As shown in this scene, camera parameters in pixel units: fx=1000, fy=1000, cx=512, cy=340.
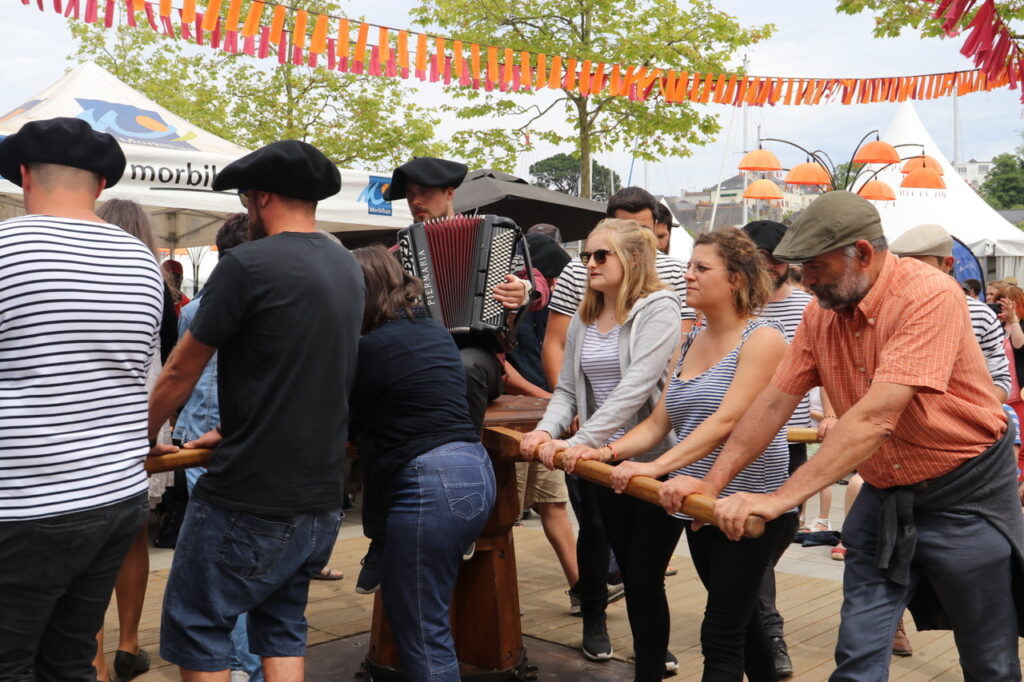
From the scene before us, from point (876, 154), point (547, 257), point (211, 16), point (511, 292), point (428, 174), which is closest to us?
point (511, 292)

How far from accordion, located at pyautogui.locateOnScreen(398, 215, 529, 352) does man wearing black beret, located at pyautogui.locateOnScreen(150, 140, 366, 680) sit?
0.93 meters

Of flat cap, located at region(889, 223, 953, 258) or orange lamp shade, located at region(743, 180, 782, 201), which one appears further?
orange lamp shade, located at region(743, 180, 782, 201)

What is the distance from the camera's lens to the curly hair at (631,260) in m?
3.97

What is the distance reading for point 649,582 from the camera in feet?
12.1

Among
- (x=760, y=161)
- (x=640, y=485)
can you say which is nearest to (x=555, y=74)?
(x=760, y=161)

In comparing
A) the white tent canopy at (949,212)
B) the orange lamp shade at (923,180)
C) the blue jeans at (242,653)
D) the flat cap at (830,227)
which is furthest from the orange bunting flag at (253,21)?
the white tent canopy at (949,212)

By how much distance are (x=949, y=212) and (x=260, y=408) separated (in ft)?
75.1

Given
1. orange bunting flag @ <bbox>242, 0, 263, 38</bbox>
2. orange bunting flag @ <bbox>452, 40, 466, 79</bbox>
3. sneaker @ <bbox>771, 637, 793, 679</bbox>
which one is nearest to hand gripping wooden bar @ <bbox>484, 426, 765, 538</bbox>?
sneaker @ <bbox>771, 637, 793, 679</bbox>

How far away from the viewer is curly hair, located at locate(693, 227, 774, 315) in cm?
358

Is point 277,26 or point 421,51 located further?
point 421,51

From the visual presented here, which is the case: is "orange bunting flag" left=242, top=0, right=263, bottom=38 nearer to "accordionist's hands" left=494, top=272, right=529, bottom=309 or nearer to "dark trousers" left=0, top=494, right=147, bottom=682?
"accordionist's hands" left=494, top=272, right=529, bottom=309

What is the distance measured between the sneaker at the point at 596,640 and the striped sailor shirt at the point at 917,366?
201cm

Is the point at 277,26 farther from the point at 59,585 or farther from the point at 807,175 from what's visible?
the point at 807,175

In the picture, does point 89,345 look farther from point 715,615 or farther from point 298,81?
point 298,81
